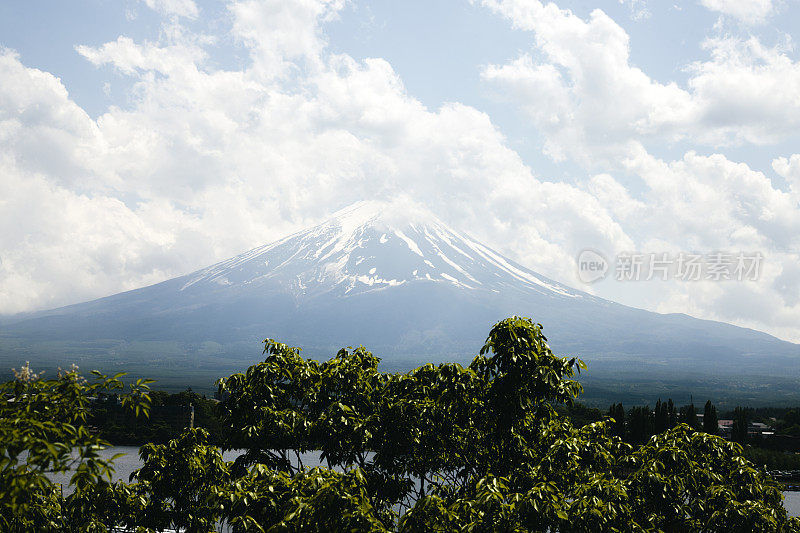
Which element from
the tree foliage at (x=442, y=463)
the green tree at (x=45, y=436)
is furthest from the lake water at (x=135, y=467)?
the green tree at (x=45, y=436)

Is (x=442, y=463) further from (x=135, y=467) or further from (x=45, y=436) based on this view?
(x=135, y=467)

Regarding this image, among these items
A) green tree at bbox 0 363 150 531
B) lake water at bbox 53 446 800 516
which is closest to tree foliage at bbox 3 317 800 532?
green tree at bbox 0 363 150 531

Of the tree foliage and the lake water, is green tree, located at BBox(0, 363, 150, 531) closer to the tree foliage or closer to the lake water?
the tree foliage

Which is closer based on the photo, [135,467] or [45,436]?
[45,436]

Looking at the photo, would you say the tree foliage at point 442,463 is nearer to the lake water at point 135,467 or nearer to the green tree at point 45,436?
the green tree at point 45,436

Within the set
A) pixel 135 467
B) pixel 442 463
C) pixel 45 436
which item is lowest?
pixel 135 467

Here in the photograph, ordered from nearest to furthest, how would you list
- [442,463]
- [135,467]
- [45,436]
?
[45,436] < [442,463] < [135,467]

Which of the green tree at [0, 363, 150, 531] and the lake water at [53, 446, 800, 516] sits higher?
the green tree at [0, 363, 150, 531]

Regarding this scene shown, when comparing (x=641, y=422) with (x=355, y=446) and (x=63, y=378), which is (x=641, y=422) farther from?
(x=63, y=378)

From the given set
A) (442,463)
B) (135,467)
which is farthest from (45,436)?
(135,467)

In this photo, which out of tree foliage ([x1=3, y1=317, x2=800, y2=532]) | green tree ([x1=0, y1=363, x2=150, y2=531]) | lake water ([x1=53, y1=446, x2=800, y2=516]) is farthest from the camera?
lake water ([x1=53, y1=446, x2=800, y2=516])

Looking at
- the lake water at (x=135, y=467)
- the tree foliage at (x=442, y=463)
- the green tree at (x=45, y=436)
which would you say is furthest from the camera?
the lake water at (x=135, y=467)

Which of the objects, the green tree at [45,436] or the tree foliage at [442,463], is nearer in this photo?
the green tree at [45,436]

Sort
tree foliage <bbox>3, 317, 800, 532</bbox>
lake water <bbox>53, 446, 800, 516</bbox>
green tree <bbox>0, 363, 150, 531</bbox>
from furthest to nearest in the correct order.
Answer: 1. lake water <bbox>53, 446, 800, 516</bbox>
2. tree foliage <bbox>3, 317, 800, 532</bbox>
3. green tree <bbox>0, 363, 150, 531</bbox>
